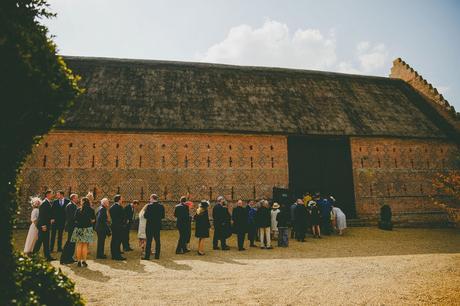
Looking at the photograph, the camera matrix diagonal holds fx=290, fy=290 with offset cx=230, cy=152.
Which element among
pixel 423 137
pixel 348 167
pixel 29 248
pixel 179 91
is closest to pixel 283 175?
pixel 348 167

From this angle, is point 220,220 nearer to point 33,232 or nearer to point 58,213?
point 58,213

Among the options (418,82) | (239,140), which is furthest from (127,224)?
(418,82)

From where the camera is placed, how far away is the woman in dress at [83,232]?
23.6 feet

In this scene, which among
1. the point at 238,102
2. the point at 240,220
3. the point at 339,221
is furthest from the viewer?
the point at 238,102

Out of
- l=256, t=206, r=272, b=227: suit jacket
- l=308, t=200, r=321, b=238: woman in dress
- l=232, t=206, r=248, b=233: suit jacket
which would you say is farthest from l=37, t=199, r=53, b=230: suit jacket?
l=308, t=200, r=321, b=238: woman in dress

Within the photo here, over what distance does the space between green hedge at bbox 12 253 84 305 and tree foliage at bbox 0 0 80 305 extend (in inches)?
5.0

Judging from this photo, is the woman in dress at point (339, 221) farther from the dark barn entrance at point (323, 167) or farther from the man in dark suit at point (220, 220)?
the man in dark suit at point (220, 220)

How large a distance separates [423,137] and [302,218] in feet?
37.1

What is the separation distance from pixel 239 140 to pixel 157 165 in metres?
4.50

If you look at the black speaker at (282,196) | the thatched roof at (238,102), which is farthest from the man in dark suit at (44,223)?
the black speaker at (282,196)

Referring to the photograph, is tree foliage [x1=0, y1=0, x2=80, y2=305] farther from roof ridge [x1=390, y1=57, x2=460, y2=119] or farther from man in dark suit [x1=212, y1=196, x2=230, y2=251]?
roof ridge [x1=390, y1=57, x2=460, y2=119]

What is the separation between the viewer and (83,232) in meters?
7.27

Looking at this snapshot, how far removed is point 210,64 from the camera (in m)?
20.0

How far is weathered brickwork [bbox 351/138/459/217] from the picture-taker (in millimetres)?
16375
